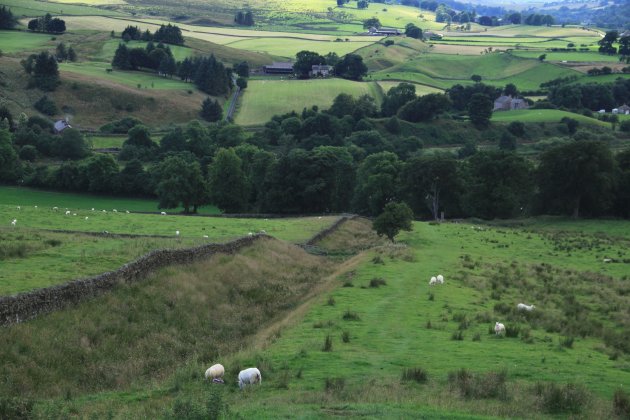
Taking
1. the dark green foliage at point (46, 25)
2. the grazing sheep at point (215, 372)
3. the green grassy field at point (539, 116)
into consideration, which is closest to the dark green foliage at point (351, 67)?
the green grassy field at point (539, 116)

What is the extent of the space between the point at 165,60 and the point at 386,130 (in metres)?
55.5

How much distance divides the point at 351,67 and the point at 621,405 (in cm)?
16969

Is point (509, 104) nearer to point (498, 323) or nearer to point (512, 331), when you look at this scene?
point (498, 323)

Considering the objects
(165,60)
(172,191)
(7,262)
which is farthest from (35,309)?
(165,60)

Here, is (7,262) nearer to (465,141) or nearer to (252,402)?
(252,402)

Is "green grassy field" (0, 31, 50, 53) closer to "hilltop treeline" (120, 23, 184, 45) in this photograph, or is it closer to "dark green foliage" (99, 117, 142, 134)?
"hilltop treeline" (120, 23, 184, 45)

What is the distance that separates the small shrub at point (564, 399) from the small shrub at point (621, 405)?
0.60 m

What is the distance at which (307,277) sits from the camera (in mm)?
40094

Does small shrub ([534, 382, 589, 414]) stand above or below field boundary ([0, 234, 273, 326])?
above

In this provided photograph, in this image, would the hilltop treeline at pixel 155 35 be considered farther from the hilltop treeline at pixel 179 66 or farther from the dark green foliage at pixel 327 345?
the dark green foliage at pixel 327 345

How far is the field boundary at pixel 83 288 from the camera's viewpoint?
22.6 m

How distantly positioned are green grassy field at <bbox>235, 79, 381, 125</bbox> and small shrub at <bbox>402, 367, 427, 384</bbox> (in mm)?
127196

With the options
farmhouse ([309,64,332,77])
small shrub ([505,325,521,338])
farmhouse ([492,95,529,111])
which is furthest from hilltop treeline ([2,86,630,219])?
farmhouse ([309,64,332,77])

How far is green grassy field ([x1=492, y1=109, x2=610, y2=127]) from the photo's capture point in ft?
475
